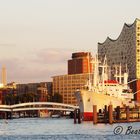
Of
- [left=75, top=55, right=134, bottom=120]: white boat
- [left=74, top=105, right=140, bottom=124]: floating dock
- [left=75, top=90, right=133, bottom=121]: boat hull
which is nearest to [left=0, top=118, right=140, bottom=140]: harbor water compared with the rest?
[left=74, top=105, right=140, bottom=124]: floating dock

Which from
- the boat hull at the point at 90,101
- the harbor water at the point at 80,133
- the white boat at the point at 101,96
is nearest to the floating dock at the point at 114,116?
the harbor water at the point at 80,133

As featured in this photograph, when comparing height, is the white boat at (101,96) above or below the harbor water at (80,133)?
above

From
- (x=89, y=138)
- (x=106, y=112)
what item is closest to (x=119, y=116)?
(x=106, y=112)

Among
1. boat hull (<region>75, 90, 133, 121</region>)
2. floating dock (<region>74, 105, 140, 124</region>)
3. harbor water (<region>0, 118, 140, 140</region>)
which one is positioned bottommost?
harbor water (<region>0, 118, 140, 140</region>)

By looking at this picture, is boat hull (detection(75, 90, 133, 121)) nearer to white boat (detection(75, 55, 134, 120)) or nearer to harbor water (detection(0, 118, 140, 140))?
white boat (detection(75, 55, 134, 120))

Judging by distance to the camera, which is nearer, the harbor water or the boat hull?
the harbor water

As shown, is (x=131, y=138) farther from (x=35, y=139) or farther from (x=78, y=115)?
(x=78, y=115)

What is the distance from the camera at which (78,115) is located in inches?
5920

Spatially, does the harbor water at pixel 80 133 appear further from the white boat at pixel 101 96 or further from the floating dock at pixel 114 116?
the white boat at pixel 101 96

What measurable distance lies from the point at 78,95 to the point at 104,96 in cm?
741

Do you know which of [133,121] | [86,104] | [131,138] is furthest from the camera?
[86,104]

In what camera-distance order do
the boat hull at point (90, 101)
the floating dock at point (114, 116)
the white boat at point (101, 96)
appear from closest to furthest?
the floating dock at point (114, 116) < the boat hull at point (90, 101) < the white boat at point (101, 96)

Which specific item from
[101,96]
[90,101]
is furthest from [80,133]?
[101,96]

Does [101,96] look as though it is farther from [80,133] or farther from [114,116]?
Answer: [80,133]
